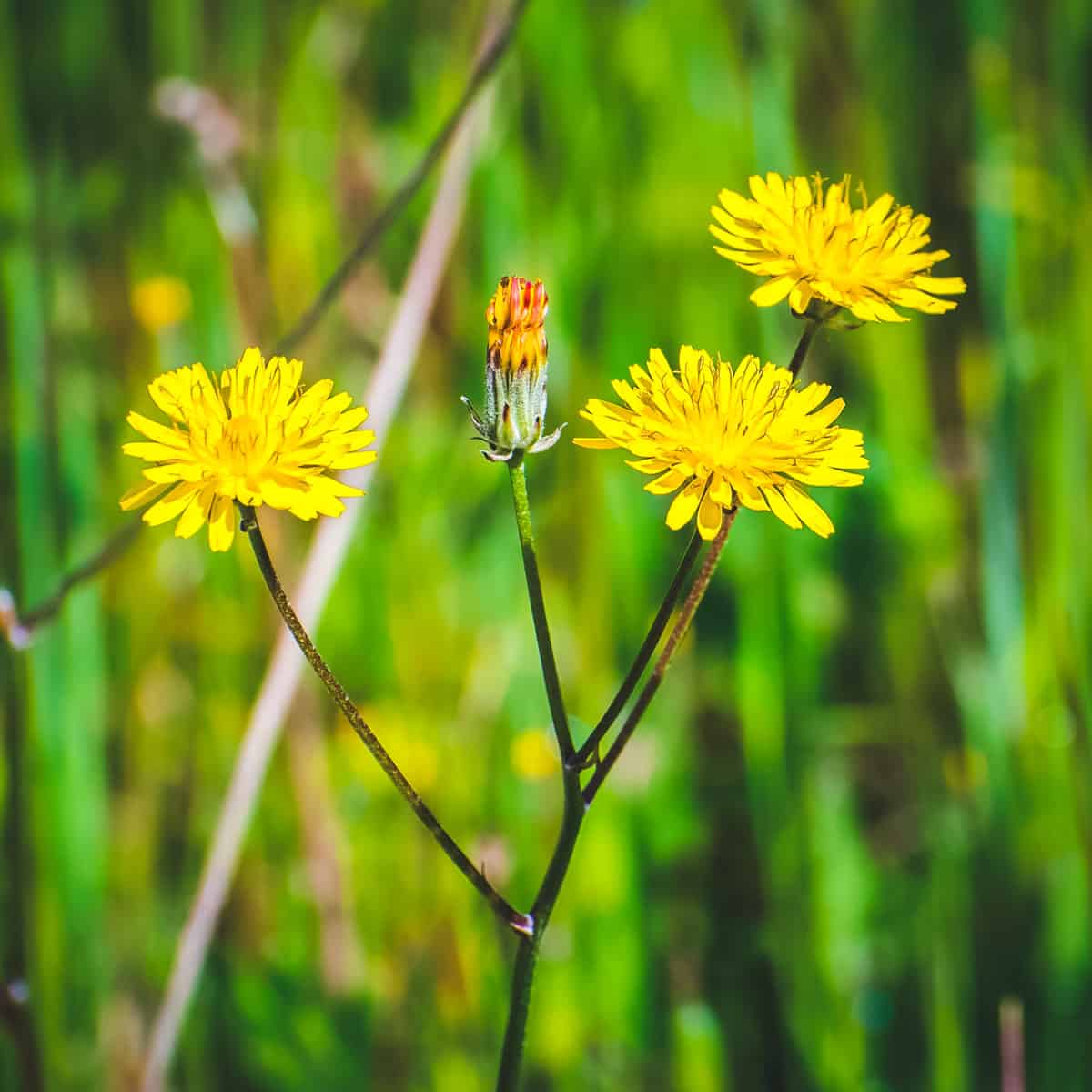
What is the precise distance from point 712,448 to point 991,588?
71 centimetres

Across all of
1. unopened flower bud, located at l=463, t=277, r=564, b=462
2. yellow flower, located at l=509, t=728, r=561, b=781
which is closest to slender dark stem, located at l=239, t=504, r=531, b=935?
unopened flower bud, located at l=463, t=277, r=564, b=462

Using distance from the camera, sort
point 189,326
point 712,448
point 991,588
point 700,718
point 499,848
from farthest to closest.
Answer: point 189,326
point 700,718
point 991,588
point 499,848
point 712,448

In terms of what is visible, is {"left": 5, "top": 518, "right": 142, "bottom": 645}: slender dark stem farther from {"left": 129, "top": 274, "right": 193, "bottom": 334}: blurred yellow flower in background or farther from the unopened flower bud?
{"left": 129, "top": 274, "right": 193, "bottom": 334}: blurred yellow flower in background

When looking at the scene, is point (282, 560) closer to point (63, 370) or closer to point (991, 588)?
point (63, 370)

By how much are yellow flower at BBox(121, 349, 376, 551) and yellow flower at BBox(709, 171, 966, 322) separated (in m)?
0.25

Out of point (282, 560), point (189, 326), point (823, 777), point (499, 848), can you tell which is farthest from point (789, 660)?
point (189, 326)

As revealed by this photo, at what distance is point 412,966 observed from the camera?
1.10 m

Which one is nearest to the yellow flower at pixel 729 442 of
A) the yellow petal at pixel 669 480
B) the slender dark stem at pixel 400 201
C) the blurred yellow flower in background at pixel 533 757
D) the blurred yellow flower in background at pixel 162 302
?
the yellow petal at pixel 669 480

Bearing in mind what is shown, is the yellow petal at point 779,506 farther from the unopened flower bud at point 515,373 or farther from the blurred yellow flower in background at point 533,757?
the blurred yellow flower in background at point 533,757

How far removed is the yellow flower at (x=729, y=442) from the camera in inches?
23.7

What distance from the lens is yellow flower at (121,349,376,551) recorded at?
22.5 inches

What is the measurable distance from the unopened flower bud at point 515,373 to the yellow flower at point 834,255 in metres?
0.12

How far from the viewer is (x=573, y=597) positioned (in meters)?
1.37

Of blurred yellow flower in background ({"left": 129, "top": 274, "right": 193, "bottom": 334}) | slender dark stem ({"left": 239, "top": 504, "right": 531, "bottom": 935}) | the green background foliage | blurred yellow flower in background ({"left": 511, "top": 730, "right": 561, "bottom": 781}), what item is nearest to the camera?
slender dark stem ({"left": 239, "top": 504, "right": 531, "bottom": 935})
